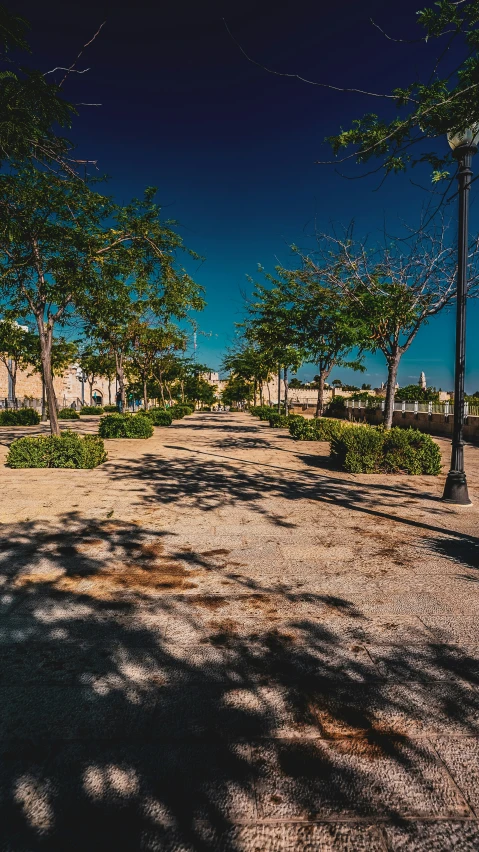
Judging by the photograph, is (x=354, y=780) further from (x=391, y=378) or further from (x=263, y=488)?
(x=391, y=378)

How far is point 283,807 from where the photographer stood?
5.54 feet

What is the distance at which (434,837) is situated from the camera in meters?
1.59

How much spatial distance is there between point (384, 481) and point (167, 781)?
775 centimetres

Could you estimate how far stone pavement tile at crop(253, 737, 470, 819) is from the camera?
5.54ft

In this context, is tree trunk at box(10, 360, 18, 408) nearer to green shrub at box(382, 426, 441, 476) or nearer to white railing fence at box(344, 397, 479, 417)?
white railing fence at box(344, 397, 479, 417)

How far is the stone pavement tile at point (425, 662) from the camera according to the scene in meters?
2.54

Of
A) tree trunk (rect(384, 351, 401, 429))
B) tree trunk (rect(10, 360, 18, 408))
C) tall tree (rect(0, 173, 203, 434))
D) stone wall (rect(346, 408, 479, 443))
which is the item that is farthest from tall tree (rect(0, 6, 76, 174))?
tree trunk (rect(10, 360, 18, 408))

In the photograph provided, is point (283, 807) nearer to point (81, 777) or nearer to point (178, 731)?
point (178, 731)

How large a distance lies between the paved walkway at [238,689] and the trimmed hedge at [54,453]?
15.5 feet

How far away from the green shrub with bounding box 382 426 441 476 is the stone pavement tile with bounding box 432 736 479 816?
7.99 metres

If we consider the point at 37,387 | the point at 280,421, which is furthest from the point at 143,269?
the point at 37,387

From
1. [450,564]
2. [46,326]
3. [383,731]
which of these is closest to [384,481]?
[450,564]

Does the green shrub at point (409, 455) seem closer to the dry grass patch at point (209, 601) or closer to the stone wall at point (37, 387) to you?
the dry grass patch at point (209, 601)

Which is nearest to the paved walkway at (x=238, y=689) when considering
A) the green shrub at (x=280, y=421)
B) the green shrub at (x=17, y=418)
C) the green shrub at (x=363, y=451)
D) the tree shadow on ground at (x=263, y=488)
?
the tree shadow on ground at (x=263, y=488)
